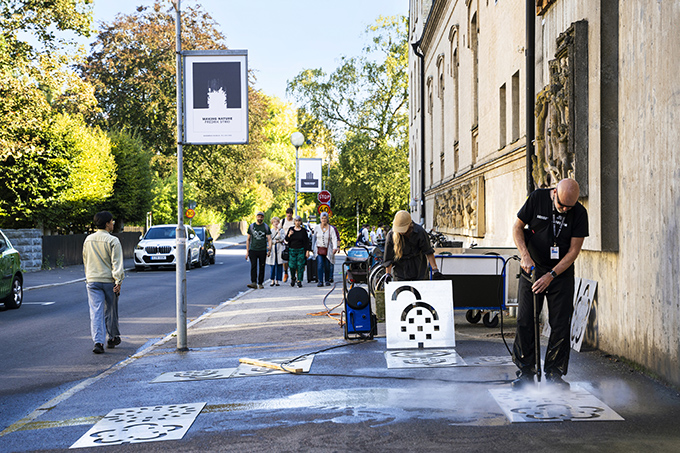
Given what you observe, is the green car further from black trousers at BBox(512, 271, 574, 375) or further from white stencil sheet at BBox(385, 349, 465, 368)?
black trousers at BBox(512, 271, 574, 375)

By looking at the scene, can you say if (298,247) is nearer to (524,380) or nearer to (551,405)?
(524,380)

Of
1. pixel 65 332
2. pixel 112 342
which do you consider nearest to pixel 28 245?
pixel 65 332

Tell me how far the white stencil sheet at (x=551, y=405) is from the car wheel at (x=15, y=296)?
12.2 metres

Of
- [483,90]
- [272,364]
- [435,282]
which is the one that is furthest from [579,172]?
[483,90]

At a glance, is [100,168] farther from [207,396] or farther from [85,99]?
[207,396]

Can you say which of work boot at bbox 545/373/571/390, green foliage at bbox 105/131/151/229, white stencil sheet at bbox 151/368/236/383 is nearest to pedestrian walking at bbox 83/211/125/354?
white stencil sheet at bbox 151/368/236/383

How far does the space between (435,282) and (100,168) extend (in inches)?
→ 1015

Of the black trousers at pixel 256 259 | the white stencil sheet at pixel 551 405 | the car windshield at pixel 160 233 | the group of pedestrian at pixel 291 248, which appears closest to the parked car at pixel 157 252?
the car windshield at pixel 160 233

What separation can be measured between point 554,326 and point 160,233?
2588cm

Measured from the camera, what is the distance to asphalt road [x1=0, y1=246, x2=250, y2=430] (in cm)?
816

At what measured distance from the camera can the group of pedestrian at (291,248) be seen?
62.6 feet

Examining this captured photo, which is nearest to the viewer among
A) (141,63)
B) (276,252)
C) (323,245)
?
(323,245)

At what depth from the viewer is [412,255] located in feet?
31.7

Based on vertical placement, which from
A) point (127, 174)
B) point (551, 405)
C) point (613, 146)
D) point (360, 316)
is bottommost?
point (551, 405)
